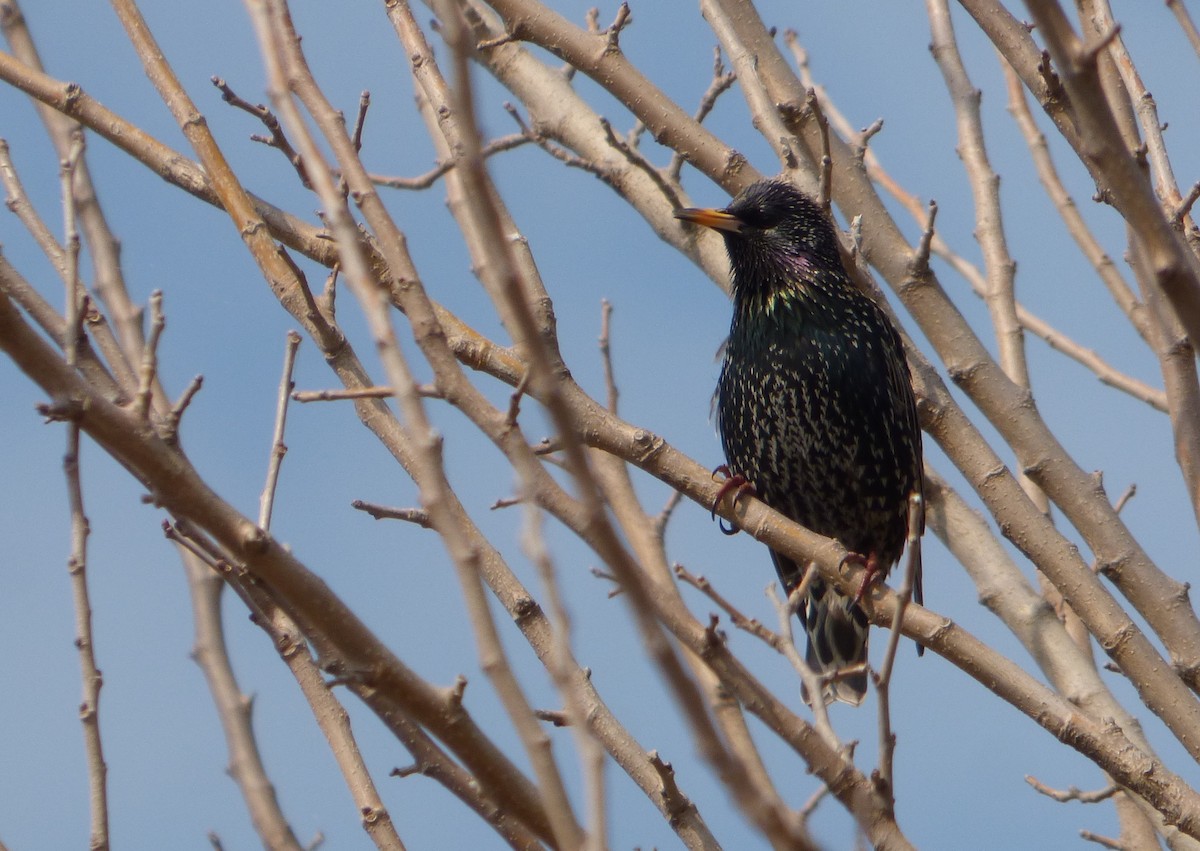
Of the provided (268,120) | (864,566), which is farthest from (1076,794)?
(268,120)

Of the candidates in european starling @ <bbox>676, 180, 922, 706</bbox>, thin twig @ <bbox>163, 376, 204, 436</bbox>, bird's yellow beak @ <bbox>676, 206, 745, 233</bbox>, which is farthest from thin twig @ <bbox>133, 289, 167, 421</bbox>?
european starling @ <bbox>676, 180, 922, 706</bbox>

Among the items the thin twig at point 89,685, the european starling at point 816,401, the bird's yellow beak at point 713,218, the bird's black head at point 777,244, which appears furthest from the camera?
the bird's black head at point 777,244

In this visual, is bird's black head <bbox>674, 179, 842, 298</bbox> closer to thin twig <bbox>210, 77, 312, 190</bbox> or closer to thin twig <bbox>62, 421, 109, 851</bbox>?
thin twig <bbox>210, 77, 312, 190</bbox>

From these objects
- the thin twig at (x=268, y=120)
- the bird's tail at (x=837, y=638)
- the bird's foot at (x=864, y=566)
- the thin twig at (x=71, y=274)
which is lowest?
the bird's foot at (x=864, y=566)

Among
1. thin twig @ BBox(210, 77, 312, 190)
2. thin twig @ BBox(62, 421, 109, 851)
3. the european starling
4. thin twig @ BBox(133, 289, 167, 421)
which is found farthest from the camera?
the european starling

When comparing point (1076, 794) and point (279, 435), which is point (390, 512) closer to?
point (279, 435)

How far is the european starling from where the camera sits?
5137 mm

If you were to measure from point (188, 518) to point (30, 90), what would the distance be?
197cm

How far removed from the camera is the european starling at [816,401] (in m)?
5.14

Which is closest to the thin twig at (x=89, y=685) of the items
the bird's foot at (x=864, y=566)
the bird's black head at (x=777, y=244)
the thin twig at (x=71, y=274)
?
the thin twig at (x=71, y=274)

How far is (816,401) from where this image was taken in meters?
5.13

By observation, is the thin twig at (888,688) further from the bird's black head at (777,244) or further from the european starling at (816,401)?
the bird's black head at (777,244)

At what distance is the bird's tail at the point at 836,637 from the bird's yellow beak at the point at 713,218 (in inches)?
52.2

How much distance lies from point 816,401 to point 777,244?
2.31 ft
